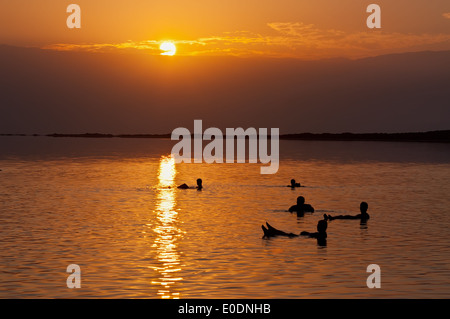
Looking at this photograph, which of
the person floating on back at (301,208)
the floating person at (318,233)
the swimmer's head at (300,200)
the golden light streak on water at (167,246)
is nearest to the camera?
the golden light streak on water at (167,246)

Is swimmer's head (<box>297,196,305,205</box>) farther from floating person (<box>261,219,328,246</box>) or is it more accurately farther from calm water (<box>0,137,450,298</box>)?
floating person (<box>261,219,328,246</box>)

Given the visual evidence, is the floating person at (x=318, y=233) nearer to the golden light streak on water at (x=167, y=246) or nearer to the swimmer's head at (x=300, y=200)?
the golden light streak on water at (x=167, y=246)

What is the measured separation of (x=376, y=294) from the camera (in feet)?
78.4

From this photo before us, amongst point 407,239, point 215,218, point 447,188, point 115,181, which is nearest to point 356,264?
point 407,239

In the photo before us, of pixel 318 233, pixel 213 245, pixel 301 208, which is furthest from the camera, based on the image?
pixel 301 208

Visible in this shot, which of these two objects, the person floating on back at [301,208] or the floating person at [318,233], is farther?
the person floating on back at [301,208]

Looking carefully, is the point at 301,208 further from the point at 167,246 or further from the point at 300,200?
the point at 167,246

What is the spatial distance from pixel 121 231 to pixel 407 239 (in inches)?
598

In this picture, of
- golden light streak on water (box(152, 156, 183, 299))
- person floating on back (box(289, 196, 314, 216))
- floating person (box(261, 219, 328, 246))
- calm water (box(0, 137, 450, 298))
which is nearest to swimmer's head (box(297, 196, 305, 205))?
person floating on back (box(289, 196, 314, 216))

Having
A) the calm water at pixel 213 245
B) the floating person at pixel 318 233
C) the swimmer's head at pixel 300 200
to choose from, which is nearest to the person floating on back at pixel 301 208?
the swimmer's head at pixel 300 200

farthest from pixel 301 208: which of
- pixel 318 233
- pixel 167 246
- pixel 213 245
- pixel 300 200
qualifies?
pixel 167 246

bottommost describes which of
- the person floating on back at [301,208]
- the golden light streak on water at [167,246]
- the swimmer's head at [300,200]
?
the golden light streak on water at [167,246]

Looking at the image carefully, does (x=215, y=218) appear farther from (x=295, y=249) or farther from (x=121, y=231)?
(x=295, y=249)

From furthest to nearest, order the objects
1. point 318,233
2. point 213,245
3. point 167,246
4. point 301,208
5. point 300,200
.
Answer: point 301,208, point 300,200, point 318,233, point 213,245, point 167,246
